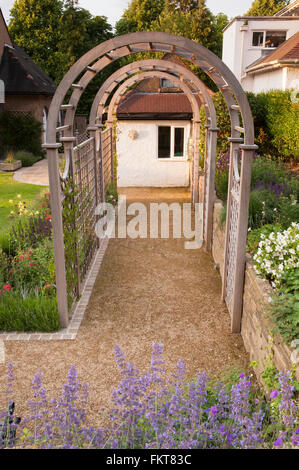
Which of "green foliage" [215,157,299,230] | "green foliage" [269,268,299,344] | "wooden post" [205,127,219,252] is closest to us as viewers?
"green foliage" [269,268,299,344]

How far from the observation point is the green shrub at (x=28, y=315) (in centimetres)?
517

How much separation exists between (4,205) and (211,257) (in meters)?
5.94

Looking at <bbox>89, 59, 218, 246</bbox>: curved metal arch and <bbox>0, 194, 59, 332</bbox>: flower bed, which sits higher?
<bbox>89, 59, 218, 246</bbox>: curved metal arch

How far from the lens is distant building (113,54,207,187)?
13.9 m

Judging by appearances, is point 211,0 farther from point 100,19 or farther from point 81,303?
point 81,303

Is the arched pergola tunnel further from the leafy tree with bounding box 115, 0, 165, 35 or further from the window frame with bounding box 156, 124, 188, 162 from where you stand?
the leafy tree with bounding box 115, 0, 165, 35

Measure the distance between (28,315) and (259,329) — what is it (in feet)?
9.06

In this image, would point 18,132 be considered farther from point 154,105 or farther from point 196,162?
point 196,162

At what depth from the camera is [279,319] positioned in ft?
12.5

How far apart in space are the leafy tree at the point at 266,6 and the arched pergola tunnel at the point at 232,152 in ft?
152

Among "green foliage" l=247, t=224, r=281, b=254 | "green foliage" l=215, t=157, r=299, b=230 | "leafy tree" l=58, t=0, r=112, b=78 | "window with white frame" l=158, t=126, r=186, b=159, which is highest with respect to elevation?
"leafy tree" l=58, t=0, r=112, b=78

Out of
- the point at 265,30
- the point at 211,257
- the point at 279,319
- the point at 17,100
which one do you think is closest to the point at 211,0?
the point at 265,30

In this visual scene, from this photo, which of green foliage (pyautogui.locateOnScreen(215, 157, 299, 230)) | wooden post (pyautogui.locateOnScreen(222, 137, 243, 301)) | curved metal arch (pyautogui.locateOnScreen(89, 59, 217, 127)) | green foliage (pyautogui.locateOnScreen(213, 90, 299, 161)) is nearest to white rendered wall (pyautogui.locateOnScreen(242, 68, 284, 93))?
green foliage (pyautogui.locateOnScreen(213, 90, 299, 161))

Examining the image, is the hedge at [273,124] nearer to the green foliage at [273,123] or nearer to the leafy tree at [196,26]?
the green foliage at [273,123]
